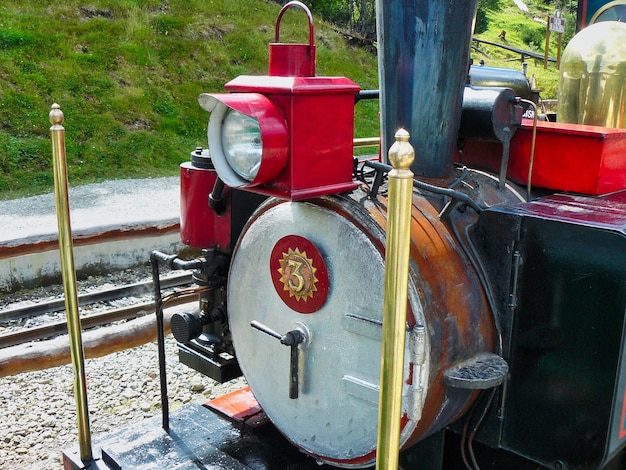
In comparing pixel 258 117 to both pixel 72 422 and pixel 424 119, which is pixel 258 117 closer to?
pixel 424 119

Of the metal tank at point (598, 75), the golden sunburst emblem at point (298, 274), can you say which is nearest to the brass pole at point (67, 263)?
the golden sunburst emblem at point (298, 274)

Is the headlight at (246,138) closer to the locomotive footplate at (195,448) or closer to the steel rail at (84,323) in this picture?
the locomotive footplate at (195,448)

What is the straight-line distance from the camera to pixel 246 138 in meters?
1.93

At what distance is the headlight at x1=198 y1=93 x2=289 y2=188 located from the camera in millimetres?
1844

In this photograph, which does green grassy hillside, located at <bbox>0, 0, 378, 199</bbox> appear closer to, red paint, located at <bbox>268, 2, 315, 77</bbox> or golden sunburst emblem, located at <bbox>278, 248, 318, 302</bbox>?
golden sunburst emblem, located at <bbox>278, 248, 318, 302</bbox>

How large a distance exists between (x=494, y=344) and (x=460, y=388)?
0.63ft

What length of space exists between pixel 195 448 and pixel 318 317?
83cm

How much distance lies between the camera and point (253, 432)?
2701 millimetres

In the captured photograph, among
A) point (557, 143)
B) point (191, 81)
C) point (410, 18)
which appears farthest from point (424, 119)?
point (191, 81)

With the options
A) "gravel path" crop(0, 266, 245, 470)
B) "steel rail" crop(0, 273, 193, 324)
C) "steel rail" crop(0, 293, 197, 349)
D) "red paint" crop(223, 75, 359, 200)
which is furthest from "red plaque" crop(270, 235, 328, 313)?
"steel rail" crop(0, 273, 193, 324)

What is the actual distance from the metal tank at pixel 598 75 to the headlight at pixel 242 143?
1.63 meters

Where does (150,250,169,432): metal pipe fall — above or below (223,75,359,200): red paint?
below

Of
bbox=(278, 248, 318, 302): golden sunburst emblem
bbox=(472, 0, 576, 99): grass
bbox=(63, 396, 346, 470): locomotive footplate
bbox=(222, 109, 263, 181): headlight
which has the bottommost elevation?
bbox=(63, 396, 346, 470): locomotive footplate

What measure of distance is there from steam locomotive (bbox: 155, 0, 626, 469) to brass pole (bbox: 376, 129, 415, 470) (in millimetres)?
453
